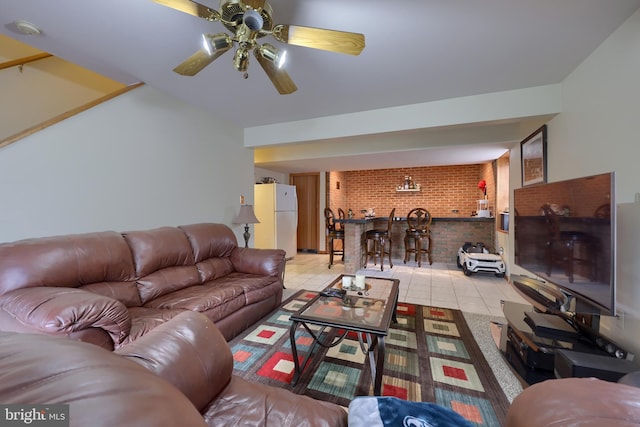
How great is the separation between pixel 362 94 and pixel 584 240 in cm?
218

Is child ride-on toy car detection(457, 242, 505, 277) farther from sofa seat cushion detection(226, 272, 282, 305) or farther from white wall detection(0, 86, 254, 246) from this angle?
white wall detection(0, 86, 254, 246)

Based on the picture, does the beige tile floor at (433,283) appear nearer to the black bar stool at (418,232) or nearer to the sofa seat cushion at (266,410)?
the black bar stool at (418,232)

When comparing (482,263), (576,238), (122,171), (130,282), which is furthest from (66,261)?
(482,263)

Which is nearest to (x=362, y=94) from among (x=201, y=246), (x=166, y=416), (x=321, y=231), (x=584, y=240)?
(x=584, y=240)

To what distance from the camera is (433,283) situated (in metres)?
3.98

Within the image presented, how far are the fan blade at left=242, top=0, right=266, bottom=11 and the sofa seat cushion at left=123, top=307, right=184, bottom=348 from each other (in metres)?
1.88

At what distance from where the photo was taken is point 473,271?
4.28 meters

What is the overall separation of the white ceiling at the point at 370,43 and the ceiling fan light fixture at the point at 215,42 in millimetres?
352

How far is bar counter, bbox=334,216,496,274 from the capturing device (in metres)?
4.71

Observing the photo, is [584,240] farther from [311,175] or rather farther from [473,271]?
[311,175]

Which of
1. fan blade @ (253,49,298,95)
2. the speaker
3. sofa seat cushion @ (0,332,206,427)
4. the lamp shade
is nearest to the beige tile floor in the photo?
the lamp shade

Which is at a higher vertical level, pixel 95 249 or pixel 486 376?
pixel 95 249

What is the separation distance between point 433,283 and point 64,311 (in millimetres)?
4183

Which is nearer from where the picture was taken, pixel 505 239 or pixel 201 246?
pixel 201 246
